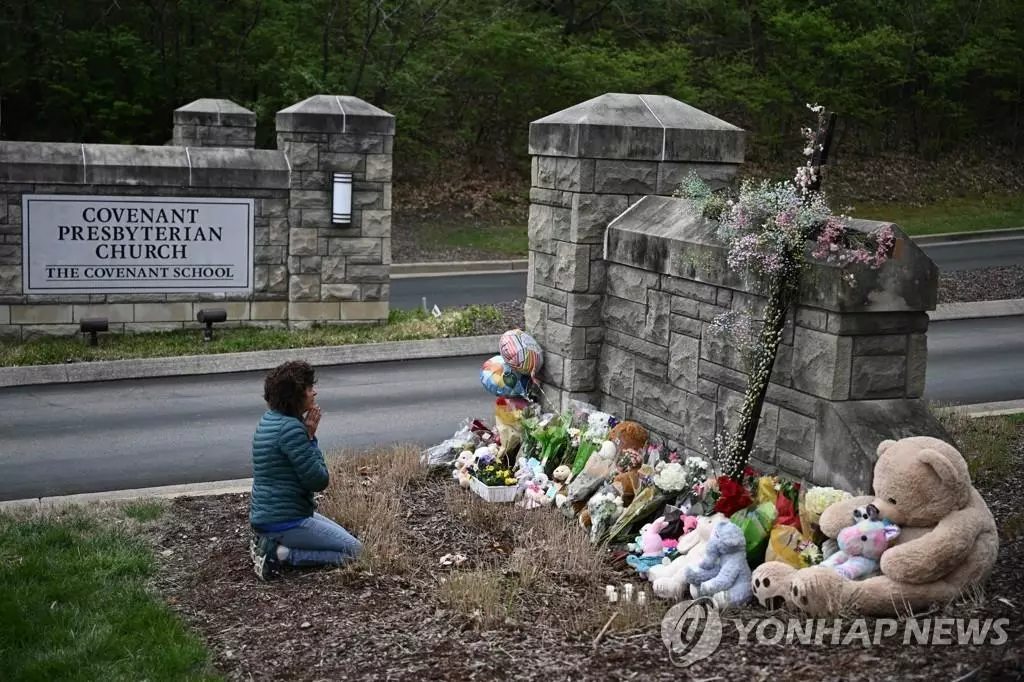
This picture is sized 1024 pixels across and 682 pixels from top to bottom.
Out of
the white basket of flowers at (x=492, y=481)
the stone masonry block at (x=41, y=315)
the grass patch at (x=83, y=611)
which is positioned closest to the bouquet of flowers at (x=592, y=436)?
the white basket of flowers at (x=492, y=481)

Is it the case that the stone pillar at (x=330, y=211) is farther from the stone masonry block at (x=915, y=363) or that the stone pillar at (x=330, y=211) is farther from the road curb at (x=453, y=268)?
the stone masonry block at (x=915, y=363)

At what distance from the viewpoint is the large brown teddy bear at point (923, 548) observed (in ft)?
17.7

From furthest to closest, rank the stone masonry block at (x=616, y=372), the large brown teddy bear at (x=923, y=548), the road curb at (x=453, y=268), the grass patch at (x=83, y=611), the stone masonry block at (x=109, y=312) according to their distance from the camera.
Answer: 1. the road curb at (x=453, y=268)
2. the stone masonry block at (x=109, y=312)
3. the stone masonry block at (x=616, y=372)
4. the grass patch at (x=83, y=611)
5. the large brown teddy bear at (x=923, y=548)

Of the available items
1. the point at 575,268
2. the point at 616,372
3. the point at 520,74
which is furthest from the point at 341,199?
the point at 520,74

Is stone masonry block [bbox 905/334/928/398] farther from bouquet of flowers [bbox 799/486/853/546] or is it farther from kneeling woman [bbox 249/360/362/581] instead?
kneeling woman [bbox 249/360/362/581]

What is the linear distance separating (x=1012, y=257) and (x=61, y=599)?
20.4 m

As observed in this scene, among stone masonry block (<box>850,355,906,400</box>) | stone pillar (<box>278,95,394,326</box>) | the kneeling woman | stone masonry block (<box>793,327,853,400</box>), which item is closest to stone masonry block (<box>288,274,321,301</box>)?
stone pillar (<box>278,95,394,326</box>)

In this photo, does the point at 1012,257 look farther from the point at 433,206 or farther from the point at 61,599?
the point at 61,599

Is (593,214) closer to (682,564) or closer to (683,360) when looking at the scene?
(683,360)

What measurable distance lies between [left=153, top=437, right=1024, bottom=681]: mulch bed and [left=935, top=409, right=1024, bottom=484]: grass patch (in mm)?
710

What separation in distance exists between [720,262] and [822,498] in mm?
1824

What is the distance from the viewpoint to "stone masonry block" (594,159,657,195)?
29.1 feet

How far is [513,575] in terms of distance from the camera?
655 cm

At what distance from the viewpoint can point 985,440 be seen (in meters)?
9.14
